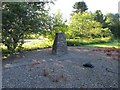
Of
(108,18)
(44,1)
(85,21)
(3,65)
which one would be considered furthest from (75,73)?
(108,18)

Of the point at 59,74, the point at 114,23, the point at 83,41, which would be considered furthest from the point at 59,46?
the point at 114,23

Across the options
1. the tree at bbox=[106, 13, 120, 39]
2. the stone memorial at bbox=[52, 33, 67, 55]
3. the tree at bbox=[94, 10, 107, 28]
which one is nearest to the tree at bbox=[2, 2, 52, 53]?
the stone memorial at bbox=[52, 33, 67, 55]

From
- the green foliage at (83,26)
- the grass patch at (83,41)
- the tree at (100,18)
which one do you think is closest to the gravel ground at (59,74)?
the grass patch at (83,41)

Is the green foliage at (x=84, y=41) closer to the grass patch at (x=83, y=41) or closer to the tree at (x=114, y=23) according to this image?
the grass patch at (x=83, y=41)

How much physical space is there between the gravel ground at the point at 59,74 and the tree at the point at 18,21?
104 cm

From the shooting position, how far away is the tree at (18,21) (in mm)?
6715

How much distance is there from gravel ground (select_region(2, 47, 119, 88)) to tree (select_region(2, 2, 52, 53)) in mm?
1043

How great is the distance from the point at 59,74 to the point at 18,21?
8.92 feet

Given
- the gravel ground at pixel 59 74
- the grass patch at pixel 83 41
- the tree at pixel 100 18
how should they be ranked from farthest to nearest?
the tree at pixel 100 18 → the grass patch at pixel 83 41 → the gravel ground at pixel 59 74

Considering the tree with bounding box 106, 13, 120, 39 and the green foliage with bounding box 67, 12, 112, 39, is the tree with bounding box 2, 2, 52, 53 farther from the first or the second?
the tree with bounding box 106, 13, 120, 39

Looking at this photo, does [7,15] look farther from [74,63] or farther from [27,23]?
[74,63]

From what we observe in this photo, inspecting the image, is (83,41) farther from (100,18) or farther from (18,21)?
(100,18)

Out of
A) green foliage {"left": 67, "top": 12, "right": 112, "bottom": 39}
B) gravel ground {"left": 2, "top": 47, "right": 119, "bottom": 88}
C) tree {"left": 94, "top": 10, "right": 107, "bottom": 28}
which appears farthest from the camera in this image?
tree {"left": 94, "top": 10, "right": 107, "bottom": 28}

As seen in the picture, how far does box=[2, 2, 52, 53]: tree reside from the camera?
22.0ft
